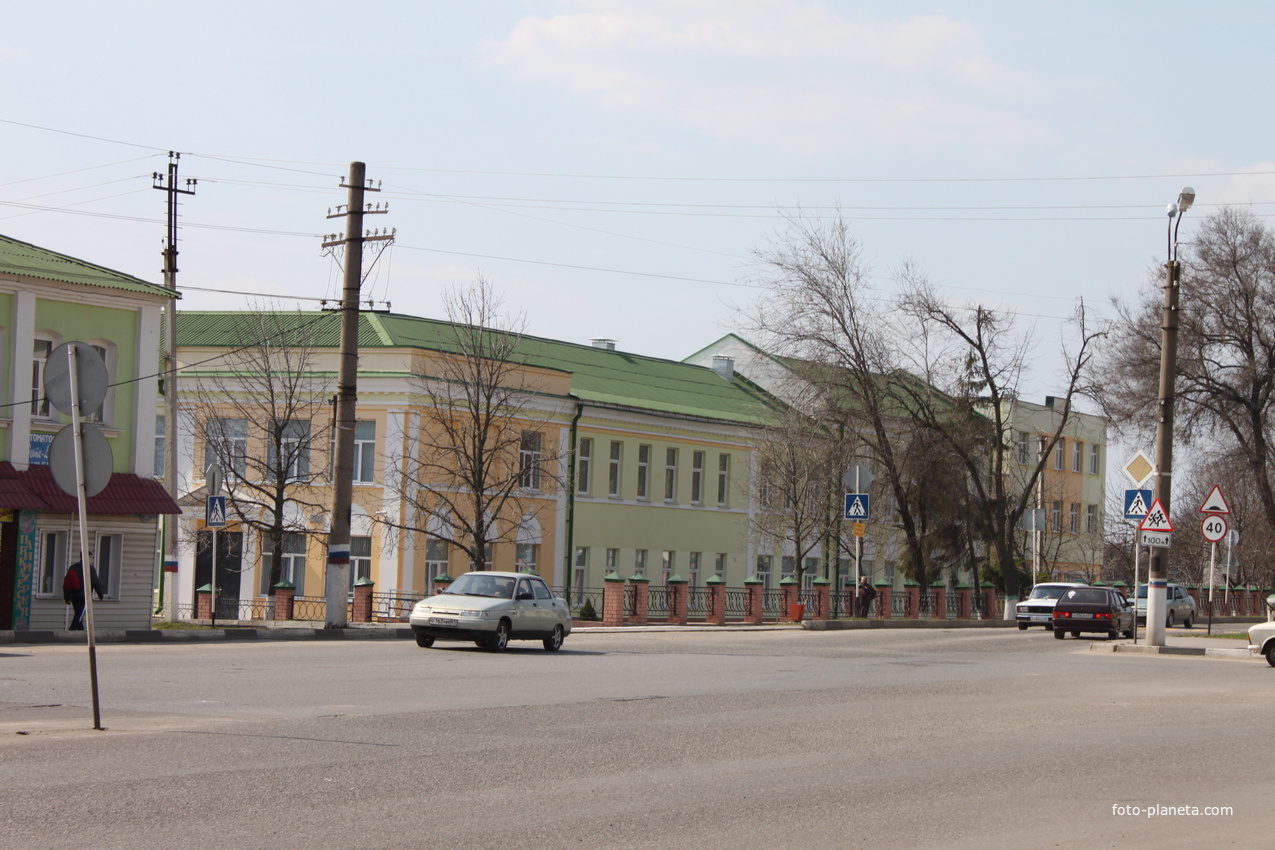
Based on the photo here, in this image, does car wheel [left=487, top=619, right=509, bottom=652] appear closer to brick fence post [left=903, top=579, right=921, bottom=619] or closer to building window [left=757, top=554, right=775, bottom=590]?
brick fence post [left=903, top=579, right=921, bottom=619]

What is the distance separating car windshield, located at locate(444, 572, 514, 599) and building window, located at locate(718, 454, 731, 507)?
32614 millimetres

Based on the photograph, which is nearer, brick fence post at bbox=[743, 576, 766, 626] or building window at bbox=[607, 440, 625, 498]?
brick fence post at bbox=[743, 576, 766, 626]

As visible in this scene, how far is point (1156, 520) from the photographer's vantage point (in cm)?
2856

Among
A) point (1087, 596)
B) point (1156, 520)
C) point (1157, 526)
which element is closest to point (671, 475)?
point (1087, 596)

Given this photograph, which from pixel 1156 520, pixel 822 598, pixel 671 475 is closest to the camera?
pixel 1156 520

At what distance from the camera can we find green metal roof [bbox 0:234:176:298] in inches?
1161

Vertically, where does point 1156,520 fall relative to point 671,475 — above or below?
below

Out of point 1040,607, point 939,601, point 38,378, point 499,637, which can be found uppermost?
point 38,378

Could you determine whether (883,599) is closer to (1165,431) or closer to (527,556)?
(527,556)

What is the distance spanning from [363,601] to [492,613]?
14735 millimetres

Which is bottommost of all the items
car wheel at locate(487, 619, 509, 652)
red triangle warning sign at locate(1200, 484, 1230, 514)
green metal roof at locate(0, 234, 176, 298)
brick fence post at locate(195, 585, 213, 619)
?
brick fence post at locate(195, 585, 213, 619)

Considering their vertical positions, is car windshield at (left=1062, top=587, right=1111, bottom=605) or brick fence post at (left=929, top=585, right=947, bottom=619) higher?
car windshield at (left=1062, top=587, right=1111, bottom=605)

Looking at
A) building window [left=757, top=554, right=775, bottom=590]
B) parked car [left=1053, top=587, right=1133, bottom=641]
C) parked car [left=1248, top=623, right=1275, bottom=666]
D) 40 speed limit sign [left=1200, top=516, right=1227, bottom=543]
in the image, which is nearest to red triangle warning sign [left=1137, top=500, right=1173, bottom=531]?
40 speed limit sign [left=1200, top=516, right=1227, bottom=543]

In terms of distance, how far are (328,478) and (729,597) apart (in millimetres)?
13368
